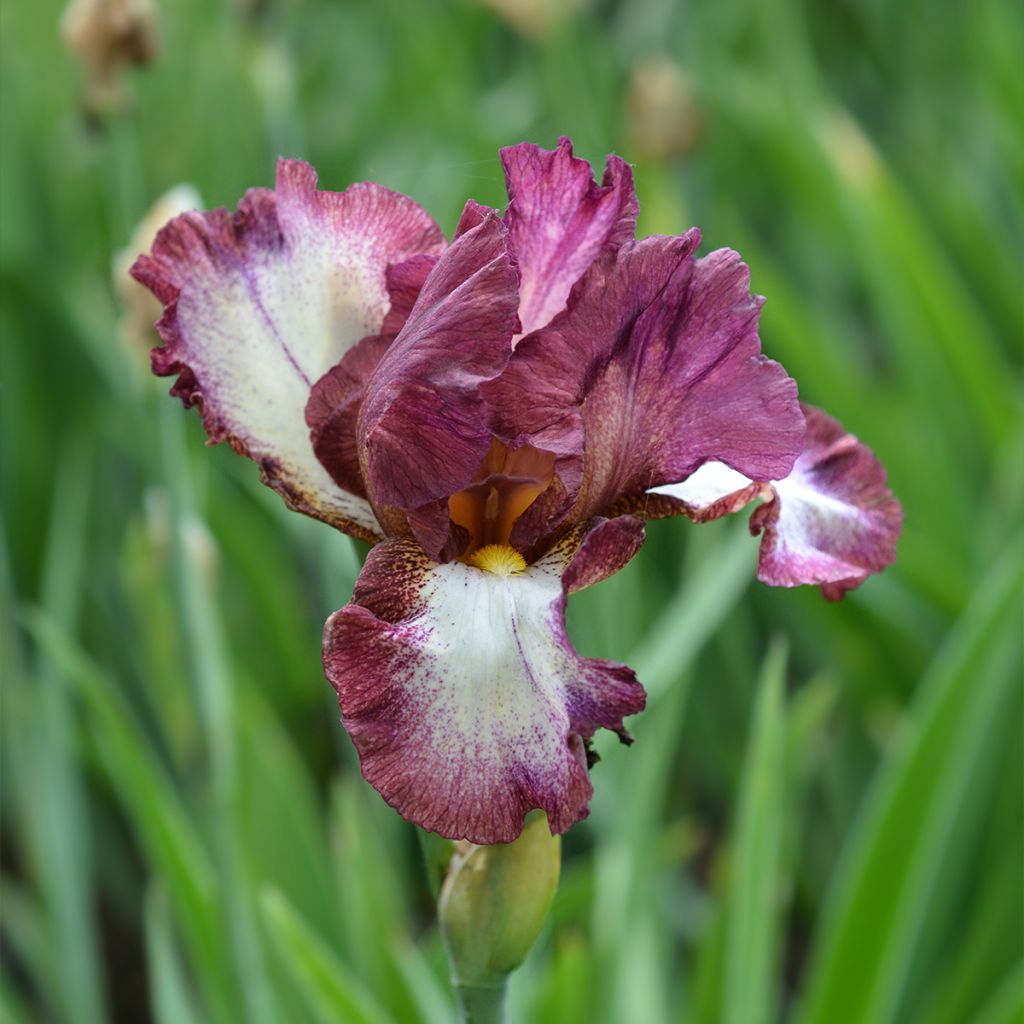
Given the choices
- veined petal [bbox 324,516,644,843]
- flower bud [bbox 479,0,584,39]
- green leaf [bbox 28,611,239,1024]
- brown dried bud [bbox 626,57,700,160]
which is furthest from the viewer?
flower bud [bbox 479,0,584,39]

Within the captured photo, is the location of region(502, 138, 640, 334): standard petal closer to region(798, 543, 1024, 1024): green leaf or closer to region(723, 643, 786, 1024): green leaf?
region(723, 643, 786, 1024): green leaf

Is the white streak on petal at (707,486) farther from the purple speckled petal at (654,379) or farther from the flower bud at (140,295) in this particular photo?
the flower bud at (140,295)

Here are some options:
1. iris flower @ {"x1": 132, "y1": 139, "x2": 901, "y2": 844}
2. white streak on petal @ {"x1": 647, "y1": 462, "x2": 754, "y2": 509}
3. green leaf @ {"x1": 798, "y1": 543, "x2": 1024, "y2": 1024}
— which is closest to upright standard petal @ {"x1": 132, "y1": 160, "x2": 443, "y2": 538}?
iris flower @ {"x1": 132, "y1": 139, "x2": 901, "y2": 844}

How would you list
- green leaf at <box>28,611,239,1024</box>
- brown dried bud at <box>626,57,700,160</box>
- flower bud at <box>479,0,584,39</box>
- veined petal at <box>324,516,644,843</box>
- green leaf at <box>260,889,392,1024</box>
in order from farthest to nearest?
1. flower bud at <box>479,0,584,39</box>
2. brown dried bud at <box>626,57,700,160</box>
3. green leaf at <box>28,611,239,1024</box>
4. green leaf at <box>260,889,392,1024</box>
5. veined petal at <box>324,516,644,843</box>

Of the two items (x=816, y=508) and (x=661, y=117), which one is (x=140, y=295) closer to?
(x=816, y=508)

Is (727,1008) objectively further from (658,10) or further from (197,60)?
(658,10)

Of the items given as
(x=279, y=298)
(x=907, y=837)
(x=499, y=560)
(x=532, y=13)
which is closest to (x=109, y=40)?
(x=279, y=298)

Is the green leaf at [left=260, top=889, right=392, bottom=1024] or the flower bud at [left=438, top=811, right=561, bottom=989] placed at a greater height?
the flower bud at [left=438, top=811, right=561, bottom=989]
